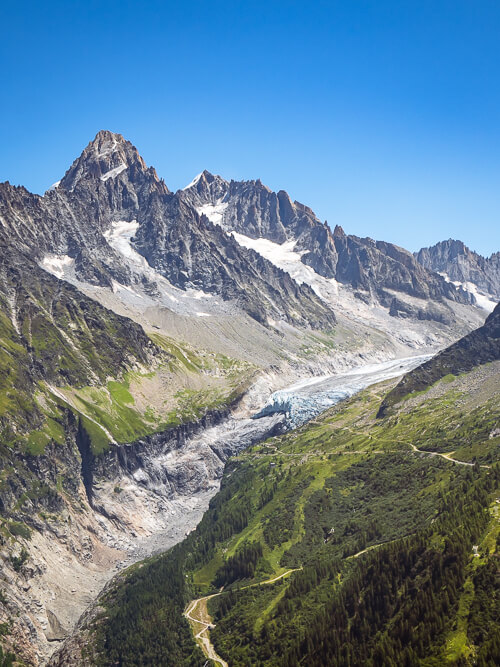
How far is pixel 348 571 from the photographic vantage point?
127750 millimetres

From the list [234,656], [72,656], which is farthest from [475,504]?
[72,656]

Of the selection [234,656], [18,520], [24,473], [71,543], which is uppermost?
[24,473]

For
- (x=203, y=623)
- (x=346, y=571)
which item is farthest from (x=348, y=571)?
(x=203, y=623)

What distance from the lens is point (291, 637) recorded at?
378 feet

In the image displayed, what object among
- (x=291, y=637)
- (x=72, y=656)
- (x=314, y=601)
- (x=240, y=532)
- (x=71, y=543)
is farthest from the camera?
(x=71, y=543)

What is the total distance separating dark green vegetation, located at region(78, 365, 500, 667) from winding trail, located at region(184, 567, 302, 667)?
6.42 feet

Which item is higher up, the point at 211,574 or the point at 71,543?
the point at 71,543

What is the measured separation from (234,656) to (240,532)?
57496 mm

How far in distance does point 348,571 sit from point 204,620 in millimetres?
38187

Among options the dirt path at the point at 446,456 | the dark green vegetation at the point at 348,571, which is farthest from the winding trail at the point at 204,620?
the dirt path at the point at 446,456

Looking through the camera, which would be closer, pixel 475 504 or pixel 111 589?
pixel 475 504

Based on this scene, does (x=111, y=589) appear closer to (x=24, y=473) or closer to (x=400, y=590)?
(x=24, y=473)

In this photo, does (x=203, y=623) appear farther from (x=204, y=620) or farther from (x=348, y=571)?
(x=348, y=571)

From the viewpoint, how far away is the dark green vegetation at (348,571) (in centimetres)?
9456
